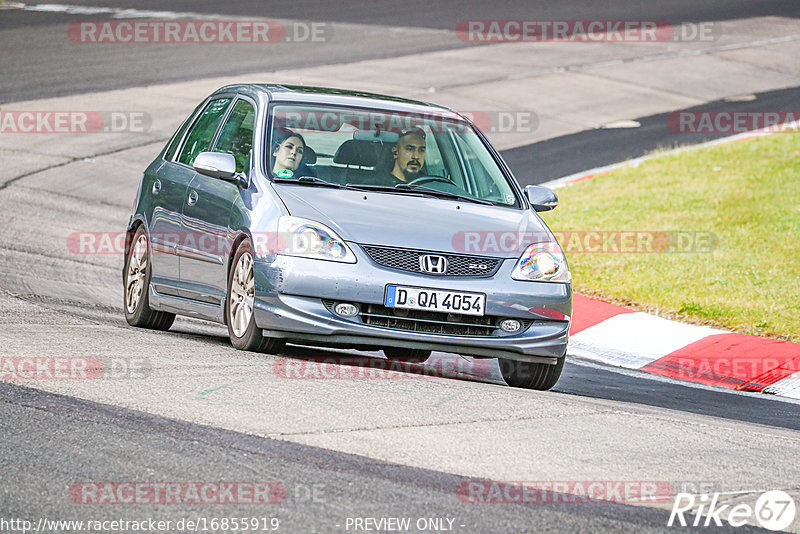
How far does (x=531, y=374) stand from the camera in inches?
339

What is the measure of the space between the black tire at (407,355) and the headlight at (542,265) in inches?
33.8

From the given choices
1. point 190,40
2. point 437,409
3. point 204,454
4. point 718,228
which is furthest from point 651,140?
point 204,454

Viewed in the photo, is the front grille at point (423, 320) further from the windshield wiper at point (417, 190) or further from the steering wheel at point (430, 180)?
the steering wheel at point (430, 180)

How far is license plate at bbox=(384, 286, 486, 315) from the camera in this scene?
7.75 meters

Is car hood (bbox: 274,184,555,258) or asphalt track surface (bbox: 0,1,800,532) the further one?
car hood (bbox: 274,184,555,258)

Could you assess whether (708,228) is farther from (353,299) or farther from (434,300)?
(353,299)

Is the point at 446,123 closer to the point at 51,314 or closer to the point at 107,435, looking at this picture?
the point at 51,314

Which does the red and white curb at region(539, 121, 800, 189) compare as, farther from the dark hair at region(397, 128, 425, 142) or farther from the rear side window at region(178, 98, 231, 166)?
the dark hair at region(397, 128, 425, 142)

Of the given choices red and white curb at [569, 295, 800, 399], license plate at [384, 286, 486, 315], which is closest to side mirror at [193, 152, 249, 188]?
license plate at [384, 286, 486, 315]

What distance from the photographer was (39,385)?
6742 millimetres

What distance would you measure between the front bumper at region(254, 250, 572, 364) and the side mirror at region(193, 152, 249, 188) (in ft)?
2.73

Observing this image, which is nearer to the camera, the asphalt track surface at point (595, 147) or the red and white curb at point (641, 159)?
the red and white curb at point (641, 159)

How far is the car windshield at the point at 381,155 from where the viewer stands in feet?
28.3

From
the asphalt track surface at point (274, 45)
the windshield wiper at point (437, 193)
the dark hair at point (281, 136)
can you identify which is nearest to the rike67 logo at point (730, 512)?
the windshield wiper at point (437, 193)
